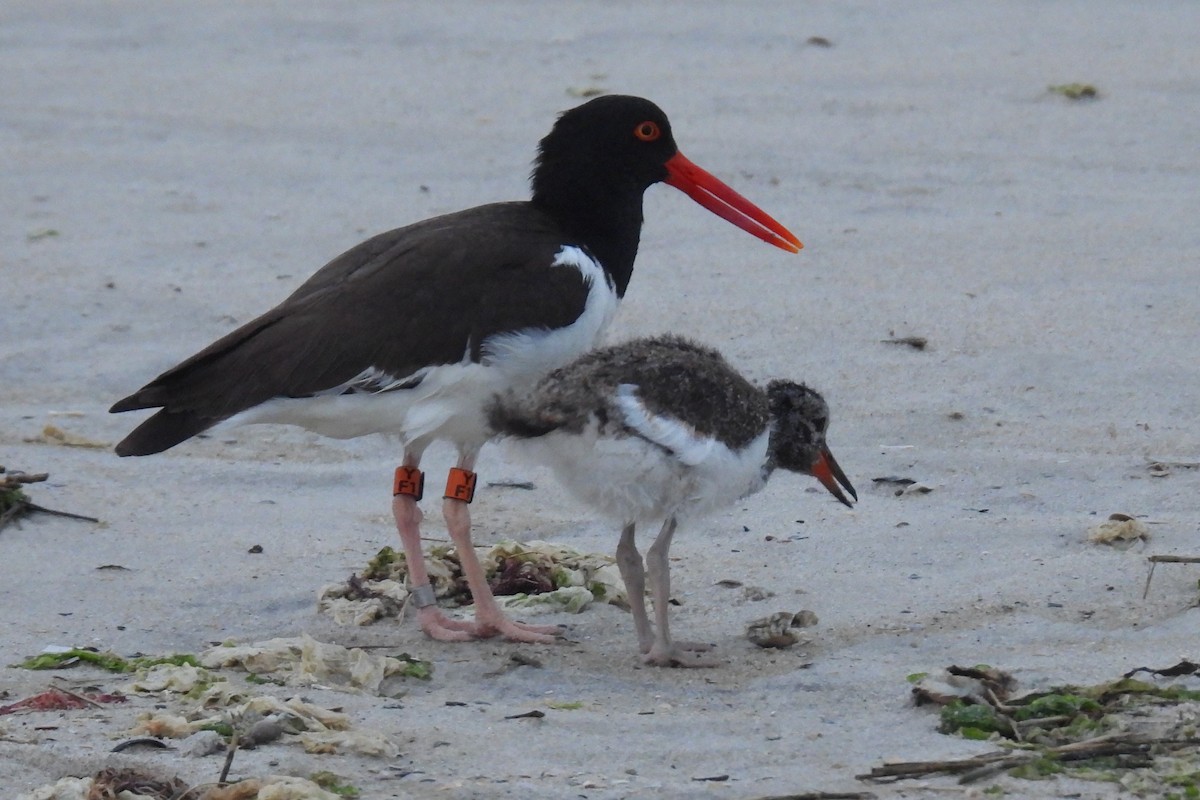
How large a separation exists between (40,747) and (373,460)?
9.40 feet

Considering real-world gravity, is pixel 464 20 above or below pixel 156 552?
above

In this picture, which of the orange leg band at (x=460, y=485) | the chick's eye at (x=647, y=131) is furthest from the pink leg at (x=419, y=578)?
the chick's eye at (x=647, y=131)

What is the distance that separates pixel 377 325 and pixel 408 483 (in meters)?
0.60

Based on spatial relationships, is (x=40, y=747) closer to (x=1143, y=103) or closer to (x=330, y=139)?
(x=330, y=139)

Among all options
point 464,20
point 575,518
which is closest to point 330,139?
point 464,20

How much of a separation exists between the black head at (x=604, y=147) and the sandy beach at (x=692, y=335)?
995mm

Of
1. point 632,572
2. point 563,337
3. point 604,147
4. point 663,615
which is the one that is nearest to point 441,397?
point 563,337

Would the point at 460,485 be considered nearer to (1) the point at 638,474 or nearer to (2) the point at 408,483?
(2) the point at 408,483

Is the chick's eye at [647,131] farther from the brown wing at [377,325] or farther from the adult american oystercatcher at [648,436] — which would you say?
the adult american oystercatcher at [648,436]

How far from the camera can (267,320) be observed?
5.52 meters

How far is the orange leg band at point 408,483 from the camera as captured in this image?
5.71 meters

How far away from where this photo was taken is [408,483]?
572 cm

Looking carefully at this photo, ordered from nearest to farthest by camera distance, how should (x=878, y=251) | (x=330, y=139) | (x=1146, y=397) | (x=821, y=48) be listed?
(x=1146, y=397)
(x=878, y=251)
(x=330, y=139)
(x=821, y=48)

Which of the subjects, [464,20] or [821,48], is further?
[464,20]
